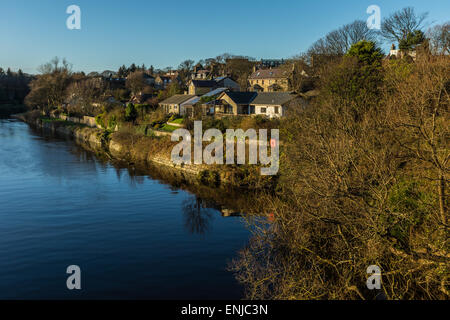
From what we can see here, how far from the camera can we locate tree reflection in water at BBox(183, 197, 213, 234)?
839 inches

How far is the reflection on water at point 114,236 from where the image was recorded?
47.8 feet

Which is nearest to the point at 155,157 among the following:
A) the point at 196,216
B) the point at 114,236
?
the point at 196,216

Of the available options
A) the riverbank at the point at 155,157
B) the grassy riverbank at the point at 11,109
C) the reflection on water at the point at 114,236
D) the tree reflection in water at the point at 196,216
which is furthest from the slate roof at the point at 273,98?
the grassy riverbank at the point at 11,109

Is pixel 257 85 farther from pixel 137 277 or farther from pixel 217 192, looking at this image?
pixel 137 277

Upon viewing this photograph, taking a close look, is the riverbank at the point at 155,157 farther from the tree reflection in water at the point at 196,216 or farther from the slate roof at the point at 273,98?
the slate roof at the point at 273,98

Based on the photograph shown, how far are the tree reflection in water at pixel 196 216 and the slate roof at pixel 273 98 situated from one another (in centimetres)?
2476

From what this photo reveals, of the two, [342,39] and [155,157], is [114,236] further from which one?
[342,39]

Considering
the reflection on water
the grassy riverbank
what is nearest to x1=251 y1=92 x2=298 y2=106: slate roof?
the reflection on water

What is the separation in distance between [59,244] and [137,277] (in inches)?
243

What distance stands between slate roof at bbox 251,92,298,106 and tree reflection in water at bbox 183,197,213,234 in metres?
24.8

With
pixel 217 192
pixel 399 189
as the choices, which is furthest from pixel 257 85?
pixel 399 189

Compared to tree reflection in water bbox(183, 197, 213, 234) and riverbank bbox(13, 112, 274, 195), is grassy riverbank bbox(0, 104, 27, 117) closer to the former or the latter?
riverbank bbox(13, 112, 274, 195)

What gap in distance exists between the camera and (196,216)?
23.5 metres

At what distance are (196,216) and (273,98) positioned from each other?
3049 cm
